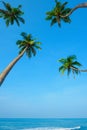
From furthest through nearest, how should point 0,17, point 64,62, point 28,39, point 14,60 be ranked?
point 64,62 → point 28,39 → point 0,17 → point 14,60

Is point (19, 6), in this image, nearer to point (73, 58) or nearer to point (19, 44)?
point (19, 44)

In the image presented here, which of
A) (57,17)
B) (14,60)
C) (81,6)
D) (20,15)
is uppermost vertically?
(20,15)

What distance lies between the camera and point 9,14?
40656 millimetres

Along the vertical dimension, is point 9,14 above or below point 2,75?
above

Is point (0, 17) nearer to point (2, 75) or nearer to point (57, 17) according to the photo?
point (57, 17)

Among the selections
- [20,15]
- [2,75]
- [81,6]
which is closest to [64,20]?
[20,15]

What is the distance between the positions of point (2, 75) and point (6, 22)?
13.0 meters

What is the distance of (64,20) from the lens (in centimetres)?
3825

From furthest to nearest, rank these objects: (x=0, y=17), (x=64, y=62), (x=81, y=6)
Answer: (x=64, y=62)
(x=0, y=17)
(x=81, y=6)

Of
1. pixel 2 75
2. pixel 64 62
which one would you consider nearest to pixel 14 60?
pixel 2 75

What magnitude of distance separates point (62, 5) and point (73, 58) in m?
11.2

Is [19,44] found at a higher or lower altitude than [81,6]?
higher

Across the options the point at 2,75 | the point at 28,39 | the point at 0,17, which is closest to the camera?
the point at 2,75

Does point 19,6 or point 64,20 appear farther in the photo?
point 19,6
